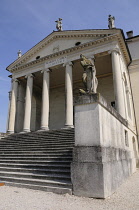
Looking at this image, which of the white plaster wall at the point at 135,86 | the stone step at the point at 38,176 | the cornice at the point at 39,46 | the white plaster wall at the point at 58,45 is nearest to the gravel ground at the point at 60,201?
the stone step at the point at 38,176

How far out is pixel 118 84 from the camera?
13.7 metres

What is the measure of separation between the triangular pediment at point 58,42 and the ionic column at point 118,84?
238 centimetres

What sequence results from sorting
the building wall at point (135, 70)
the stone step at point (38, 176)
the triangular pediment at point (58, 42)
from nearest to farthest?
the stone step at point (38, 176)
the triangular pediment at point (58, 42)
the building wall at point (135, 70)

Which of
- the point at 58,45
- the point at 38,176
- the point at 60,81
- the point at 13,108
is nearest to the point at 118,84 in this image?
the point at 58,45

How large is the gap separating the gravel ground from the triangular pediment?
13963 mm

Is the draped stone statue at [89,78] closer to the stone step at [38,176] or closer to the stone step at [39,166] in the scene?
the stone step at [39,166]

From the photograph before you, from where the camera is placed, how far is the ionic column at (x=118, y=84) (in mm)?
13148

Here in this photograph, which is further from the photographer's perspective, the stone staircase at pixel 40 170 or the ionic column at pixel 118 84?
the ionic column at pixel 118 84

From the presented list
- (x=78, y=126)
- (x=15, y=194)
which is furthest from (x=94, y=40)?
(x=15, y=194)

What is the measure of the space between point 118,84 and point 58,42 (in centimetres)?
888

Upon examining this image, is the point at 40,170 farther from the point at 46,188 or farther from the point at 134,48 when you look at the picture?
the point at 134,48

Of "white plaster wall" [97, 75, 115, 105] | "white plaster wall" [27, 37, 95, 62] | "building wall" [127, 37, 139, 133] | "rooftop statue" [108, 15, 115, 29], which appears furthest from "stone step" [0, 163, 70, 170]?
"rooftop statue" [108, 15, 115, 29]

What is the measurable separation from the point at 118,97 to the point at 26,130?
9.44m

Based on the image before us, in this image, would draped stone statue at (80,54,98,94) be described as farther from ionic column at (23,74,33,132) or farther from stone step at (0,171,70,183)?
ionic column at (23,74,33,132)
